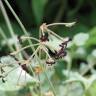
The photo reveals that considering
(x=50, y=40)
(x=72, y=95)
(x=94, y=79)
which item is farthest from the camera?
(x=72, y=95)

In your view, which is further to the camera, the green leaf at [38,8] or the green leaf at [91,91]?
the green leaf at [38,8]

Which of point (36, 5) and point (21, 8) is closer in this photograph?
point (36, 5)

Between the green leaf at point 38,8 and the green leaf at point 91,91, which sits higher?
the green leaf at point 38,8

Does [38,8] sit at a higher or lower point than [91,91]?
higher

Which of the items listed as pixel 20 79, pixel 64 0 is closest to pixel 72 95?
pixel 20 79

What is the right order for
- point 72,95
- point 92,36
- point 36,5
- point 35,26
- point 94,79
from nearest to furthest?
point 94,79, point 72,95, point 92,36, point 36,5, point 35,26

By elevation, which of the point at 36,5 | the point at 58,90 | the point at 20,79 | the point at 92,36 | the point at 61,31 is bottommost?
the point at 20,79

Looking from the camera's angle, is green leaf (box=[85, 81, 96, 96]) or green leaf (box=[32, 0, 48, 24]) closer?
green leaf (box=[85, 81, 96, 96])

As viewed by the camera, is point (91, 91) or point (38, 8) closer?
point (91, 91)

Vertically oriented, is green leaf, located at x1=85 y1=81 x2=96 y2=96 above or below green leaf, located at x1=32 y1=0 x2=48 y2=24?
below

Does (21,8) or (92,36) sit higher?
(21,8)

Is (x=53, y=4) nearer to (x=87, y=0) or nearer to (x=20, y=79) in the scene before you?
(x=87, y=0)
